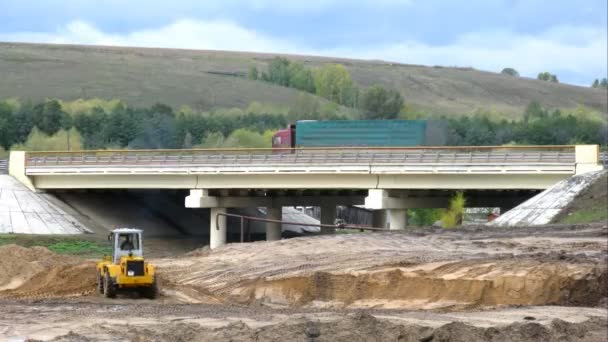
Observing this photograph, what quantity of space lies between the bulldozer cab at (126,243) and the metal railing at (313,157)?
30.4 m

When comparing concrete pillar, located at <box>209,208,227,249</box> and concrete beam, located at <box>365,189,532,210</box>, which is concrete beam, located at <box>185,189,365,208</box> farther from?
concrete beam, located at <box>365,189,532,210</box>

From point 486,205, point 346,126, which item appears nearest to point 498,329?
point 486,205

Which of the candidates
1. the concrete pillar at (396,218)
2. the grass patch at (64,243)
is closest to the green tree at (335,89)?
the concrete pillar at (396,218)

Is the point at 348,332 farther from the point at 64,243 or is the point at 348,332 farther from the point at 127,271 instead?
the point at 64,243

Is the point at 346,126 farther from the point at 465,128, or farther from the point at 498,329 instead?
the point at 498,329

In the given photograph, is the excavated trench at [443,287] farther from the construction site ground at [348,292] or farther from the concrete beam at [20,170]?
the concrete beam at [20,170]

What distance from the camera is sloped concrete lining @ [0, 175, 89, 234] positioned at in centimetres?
6981

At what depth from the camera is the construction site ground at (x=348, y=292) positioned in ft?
87.0

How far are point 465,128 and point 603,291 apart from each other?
93.2m

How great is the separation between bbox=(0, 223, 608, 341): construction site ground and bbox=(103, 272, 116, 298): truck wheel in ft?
0.69

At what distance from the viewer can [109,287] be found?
3544 cm

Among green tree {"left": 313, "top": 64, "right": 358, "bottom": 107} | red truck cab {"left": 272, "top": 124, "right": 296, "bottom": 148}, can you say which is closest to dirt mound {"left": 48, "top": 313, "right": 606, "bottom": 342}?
red truck cab {"left": 272, "top": 124, "right": 296, "bottom": 148}

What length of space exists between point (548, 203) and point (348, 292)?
23.1 metres

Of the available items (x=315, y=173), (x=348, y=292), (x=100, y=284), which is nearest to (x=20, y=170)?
(x=315, y=173)
